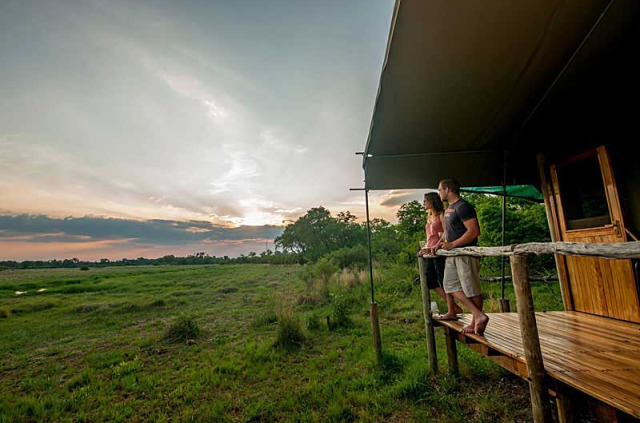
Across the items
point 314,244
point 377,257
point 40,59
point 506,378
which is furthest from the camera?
point 314,244

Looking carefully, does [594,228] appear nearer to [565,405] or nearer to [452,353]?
[452,353]

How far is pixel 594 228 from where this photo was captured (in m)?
3.34

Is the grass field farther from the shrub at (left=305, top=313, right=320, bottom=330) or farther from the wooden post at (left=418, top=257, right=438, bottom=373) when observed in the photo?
the wooden post at (left=418, top=257, right=438, bottom=373)

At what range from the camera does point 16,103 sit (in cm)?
674

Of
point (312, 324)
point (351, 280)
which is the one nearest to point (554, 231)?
point (312, 324)

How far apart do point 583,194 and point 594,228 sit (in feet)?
1.91

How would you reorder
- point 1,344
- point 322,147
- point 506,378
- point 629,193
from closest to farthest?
point 629,193 < point 506,378 < point 1,344 < point 322,147

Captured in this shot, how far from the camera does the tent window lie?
3336 mm

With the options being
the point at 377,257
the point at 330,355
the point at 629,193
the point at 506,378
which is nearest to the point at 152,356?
the point at 330,355

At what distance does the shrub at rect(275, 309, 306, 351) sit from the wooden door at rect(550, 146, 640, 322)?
4782 mm

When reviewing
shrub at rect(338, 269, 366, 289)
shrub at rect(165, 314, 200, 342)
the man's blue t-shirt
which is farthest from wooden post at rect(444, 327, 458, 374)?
shrub at rect(338, 269, 366, 289)

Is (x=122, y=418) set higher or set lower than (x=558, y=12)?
lower

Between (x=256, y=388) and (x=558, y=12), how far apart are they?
17.3 feet

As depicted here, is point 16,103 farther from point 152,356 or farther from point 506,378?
point 506,378
